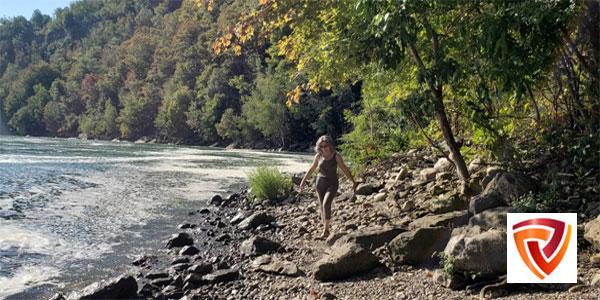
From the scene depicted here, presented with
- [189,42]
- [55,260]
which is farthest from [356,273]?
[189,42]

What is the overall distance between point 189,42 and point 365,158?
85782mm

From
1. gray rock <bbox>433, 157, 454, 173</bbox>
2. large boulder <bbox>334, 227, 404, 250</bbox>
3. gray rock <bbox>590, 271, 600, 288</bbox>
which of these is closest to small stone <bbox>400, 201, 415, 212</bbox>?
gray rock <bbox>433, 157, 454, 173</bbox>

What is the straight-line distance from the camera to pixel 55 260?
22.9ft

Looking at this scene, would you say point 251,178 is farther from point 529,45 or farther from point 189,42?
point 189,42

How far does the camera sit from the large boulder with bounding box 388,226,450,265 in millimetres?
4809

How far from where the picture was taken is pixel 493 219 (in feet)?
15.2

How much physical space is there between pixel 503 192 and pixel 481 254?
172 cm

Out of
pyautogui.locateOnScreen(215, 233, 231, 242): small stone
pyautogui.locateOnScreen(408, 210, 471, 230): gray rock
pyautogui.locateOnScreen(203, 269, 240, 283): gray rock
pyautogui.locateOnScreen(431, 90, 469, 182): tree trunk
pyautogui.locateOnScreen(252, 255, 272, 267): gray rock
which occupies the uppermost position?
pyautogui.locateOnScreen(431, 90, 469, 182): tree trunk

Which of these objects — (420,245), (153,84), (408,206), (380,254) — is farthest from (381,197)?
(153,84)

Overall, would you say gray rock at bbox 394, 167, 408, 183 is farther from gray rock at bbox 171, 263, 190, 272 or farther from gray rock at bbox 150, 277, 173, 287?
gray rock at bbox 150, 277, 173, 287

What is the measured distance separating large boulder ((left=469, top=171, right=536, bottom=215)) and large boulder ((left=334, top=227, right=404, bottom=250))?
41.1 inches

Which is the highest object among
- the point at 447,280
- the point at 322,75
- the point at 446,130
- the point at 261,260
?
the point at 322,75

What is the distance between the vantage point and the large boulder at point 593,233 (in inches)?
153

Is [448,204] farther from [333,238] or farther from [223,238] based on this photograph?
[223,238]
